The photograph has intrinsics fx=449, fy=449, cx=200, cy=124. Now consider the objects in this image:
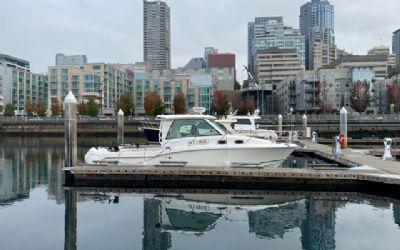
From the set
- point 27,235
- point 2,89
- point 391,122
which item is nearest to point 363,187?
point 27,235

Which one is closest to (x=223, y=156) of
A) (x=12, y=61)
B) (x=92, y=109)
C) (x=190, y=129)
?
(x=190, y=129)

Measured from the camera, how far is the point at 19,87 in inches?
5059

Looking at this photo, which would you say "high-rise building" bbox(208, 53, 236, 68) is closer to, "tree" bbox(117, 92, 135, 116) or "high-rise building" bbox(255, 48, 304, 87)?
"high-rise building" bbox(255, 48, 304, 87)

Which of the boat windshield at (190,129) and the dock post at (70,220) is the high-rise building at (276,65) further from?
the dock post at (70,220)

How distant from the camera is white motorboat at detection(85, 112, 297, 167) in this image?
64.9 feet

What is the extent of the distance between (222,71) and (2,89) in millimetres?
70835

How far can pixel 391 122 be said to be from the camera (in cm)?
6538

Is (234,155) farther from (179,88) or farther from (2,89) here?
(2,89)

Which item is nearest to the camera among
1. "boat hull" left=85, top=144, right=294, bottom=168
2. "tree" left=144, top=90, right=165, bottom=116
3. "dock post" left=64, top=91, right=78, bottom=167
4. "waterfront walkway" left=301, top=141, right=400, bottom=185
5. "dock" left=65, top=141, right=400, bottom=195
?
"waterfront walkway" left=301, top=141, right=400, bottom=185

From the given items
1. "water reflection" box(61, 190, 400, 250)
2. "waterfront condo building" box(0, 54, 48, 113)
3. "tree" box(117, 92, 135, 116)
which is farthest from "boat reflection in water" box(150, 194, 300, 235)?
"waterfront condo building" box(0, 54, 48, 113)

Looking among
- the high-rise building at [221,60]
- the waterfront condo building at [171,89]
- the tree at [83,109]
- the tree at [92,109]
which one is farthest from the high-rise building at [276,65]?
the tree at [92,109]

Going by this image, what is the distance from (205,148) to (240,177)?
2.20 m

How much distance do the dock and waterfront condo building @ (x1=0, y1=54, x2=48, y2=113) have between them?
356 ft

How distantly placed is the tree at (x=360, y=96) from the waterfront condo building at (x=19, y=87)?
8047 centimetres
